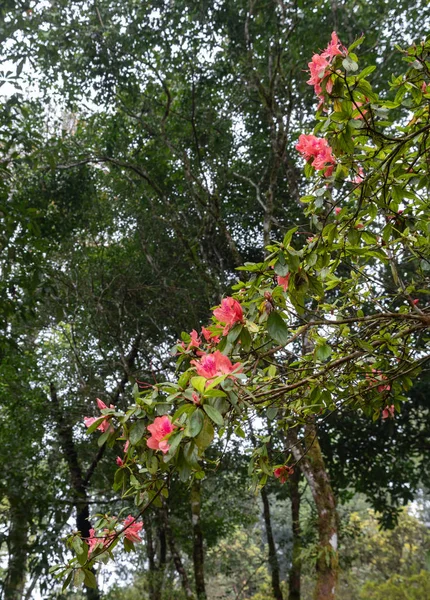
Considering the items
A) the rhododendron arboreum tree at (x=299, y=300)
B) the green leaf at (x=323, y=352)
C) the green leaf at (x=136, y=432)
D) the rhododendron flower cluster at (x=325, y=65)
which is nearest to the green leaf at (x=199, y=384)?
the rhododendron arboreum tree at (x=299, y=300)

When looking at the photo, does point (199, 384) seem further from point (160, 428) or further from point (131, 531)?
point (131, 531)

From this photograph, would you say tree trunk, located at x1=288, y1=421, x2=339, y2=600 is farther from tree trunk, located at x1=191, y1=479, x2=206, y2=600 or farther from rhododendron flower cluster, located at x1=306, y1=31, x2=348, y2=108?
rhododendron flower cluster, located at x1=306, y1=31, x2=348, y2=108

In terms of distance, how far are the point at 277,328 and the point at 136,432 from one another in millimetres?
479

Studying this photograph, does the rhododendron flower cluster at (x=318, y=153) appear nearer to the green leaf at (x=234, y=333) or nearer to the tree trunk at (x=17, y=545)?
the green leaf at (x=234, y=333)

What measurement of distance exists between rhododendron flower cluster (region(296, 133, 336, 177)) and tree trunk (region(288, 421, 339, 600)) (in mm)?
2027

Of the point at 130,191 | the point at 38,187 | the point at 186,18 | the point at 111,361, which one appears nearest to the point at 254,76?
the point at 186,18

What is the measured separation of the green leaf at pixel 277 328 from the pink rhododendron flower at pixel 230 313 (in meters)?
0.08

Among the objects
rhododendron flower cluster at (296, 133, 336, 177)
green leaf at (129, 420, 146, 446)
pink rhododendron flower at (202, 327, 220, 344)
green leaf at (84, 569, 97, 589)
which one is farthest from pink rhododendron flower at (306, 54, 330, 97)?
green leaf at (84, 569, 97, 589)

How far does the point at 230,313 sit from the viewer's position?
52.9 inches

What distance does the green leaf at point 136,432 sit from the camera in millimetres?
1299

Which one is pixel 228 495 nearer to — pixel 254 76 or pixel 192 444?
pixel 254 76

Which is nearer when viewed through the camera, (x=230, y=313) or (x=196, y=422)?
(x=196, y=422)

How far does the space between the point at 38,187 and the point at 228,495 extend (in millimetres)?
5467

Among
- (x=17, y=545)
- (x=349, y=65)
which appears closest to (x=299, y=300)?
(x=349, y=65)
